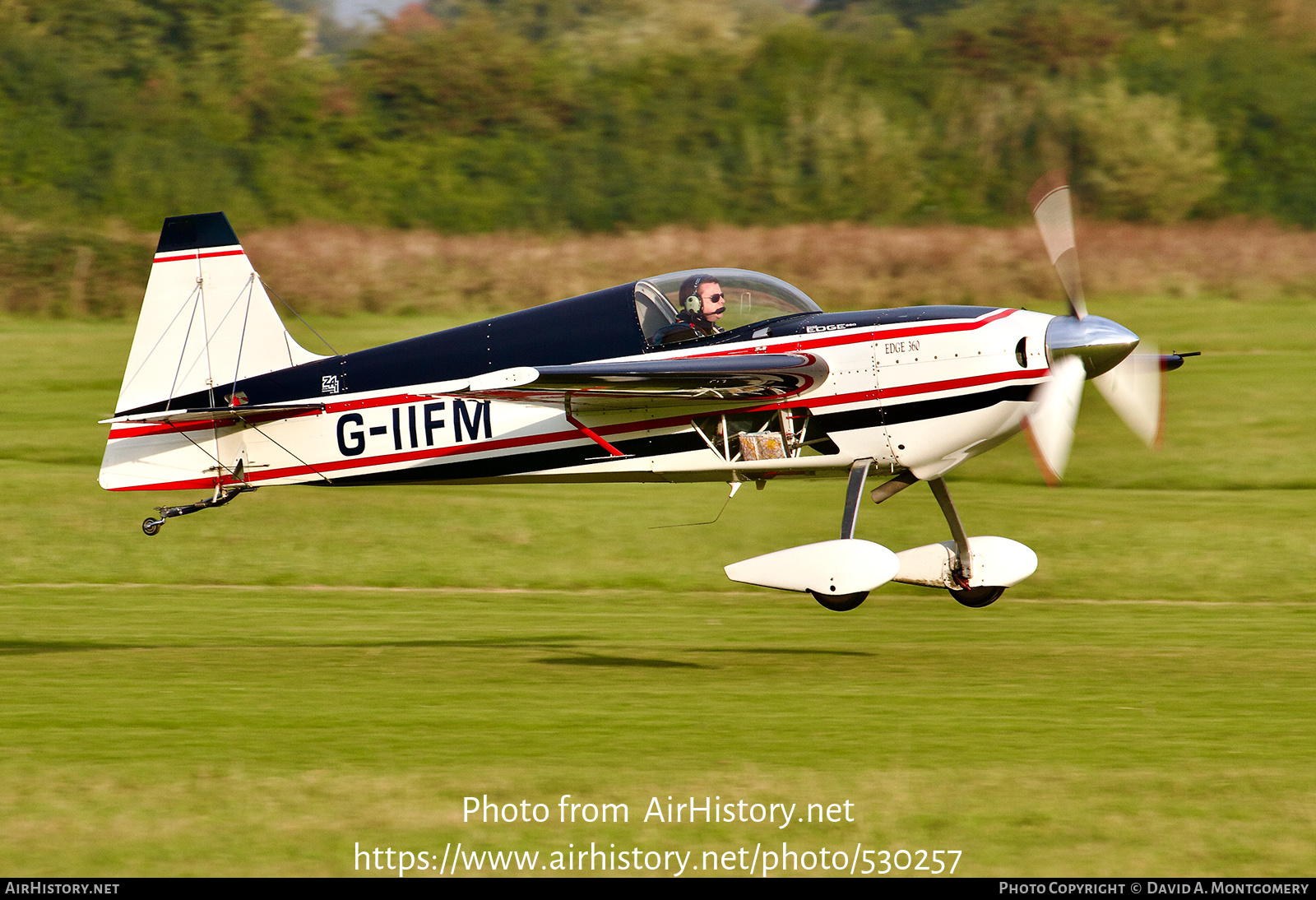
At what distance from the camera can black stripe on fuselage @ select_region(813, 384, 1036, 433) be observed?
1146 cm

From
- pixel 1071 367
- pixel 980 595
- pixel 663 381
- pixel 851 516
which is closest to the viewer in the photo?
pixel 1071 367

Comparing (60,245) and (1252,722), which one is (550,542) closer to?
(1252,722)

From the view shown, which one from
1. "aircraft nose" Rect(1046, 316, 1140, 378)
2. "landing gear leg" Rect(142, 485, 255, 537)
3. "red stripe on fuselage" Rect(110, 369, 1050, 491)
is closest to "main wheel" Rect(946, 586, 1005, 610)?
"red stripe on fuselage" Rect(110, 369, 1050, 491)

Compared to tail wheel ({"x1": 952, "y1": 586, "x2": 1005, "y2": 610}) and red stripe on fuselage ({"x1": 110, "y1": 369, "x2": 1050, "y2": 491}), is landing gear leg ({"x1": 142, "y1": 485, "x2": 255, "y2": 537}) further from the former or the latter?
tail wheel ({"x1": 952, "y1": 586, "x2": 1005, "y2": 610})

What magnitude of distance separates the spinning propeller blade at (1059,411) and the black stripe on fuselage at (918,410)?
19cm

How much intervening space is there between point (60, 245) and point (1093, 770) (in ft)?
105

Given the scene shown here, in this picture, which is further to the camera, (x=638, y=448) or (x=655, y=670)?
(x=638, y=448)

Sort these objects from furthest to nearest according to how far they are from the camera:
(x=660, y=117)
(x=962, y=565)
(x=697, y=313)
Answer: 1. (x=660, y=117)
2. (x=962, y=565)
3. (x=697, y=313)

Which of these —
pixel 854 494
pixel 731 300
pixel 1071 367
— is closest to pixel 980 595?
pixel 854 494

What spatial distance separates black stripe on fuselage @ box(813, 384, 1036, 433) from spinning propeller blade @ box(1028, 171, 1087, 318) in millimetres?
961

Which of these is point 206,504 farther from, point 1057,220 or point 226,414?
point 1057,220

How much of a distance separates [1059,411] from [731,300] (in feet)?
9.18

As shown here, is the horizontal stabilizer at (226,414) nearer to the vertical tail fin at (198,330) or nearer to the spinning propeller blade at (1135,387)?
the vertical tail fin at (198,330)

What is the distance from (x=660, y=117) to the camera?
46.2m
